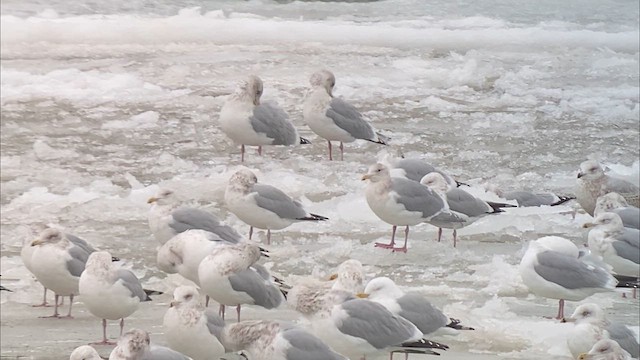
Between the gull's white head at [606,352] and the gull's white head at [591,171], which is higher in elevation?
the gull's white head at [591,171]

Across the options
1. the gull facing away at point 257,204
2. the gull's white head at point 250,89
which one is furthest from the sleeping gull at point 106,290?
the gull's white head at point 250,89

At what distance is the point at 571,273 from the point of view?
4.86 metres

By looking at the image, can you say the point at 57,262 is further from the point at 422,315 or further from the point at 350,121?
the point at 350,121

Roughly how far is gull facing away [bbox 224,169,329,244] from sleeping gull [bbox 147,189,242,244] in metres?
0.28

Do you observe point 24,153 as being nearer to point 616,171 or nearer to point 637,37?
point 616,171

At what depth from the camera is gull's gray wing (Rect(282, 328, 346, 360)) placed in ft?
12.2

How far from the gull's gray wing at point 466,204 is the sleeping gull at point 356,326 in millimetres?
1665

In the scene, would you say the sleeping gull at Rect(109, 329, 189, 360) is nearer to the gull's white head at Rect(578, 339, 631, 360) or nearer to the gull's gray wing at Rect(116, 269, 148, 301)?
the gull's gray wing at Rect(116, 269, 148, 301)

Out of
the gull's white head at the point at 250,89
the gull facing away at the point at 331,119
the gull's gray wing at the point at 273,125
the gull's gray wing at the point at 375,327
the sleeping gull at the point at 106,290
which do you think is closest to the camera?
the gull's gray wing at the point at 375,327

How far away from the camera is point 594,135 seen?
27.7 ft

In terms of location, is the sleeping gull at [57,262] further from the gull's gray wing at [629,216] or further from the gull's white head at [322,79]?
the gull's white head at [322,79]

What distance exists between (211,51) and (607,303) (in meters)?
6.11

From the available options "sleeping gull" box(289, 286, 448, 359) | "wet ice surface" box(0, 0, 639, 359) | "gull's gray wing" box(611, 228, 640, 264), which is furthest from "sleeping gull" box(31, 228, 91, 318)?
"gull's gray wing" box(611, 228, 640, 264)

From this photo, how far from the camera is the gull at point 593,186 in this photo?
6.35m
